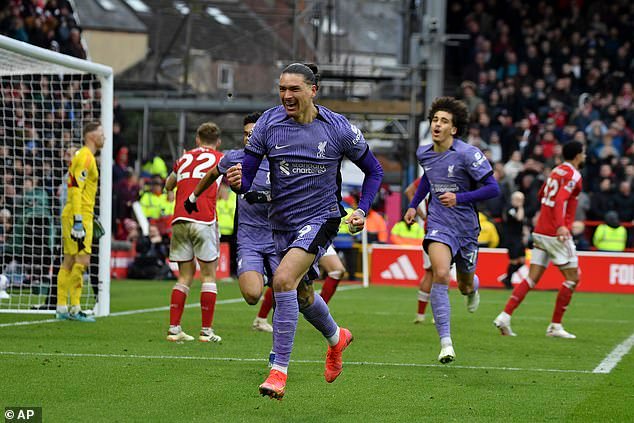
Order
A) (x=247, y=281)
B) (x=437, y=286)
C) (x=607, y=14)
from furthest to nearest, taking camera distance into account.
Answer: (x=607, y=14) → (x=437, y=286) → (x=247, y=281)

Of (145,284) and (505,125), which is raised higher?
(505,125)

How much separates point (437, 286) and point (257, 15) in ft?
67.4

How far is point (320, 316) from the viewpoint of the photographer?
792cm

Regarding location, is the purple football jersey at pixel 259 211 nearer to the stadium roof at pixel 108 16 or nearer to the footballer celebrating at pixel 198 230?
the footballer celebrating at pixel 198 230

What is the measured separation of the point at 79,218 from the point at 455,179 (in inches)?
172

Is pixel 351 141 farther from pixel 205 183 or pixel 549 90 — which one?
pixel 549 90

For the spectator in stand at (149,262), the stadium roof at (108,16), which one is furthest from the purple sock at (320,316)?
the stadium roof at (108,16)

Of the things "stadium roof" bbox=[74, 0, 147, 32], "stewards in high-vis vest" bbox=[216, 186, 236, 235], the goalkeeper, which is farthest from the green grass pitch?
"stadium roof" bbox=[74, 0, 147, 32]

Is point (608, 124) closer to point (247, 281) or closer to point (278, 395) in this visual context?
point (247, 281)

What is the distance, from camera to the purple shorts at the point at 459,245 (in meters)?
10.3

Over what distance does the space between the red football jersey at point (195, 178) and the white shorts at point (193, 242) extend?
0.24ft

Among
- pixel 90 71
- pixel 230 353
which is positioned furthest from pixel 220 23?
pixel 230 353

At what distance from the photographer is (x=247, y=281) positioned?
9156 millimetres

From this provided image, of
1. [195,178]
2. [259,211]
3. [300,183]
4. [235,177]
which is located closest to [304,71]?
[300,183]
